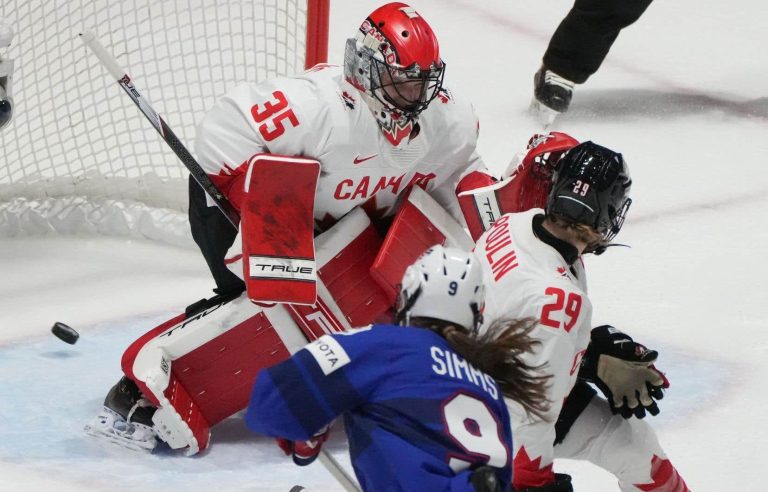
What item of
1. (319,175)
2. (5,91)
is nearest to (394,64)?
(319,175)

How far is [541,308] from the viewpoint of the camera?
6.94 ft

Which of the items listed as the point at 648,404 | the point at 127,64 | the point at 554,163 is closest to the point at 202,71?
the point at 127,64

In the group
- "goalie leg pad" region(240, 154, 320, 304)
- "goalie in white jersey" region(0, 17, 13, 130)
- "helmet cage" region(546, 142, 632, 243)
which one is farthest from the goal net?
"helmet cage" region(546, 142, 632, 243)

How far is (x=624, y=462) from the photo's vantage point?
2.45m

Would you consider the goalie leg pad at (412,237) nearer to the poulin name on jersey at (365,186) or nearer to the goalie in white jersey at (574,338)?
the poulin name on jersey at (365,186)

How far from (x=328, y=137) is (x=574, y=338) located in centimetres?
77

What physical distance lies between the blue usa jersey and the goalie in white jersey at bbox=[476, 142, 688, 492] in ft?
1.11

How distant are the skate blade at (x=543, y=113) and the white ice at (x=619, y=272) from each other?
0.04m

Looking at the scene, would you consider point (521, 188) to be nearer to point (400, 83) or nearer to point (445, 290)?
point (400, 83)

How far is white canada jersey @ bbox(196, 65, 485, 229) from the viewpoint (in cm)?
268

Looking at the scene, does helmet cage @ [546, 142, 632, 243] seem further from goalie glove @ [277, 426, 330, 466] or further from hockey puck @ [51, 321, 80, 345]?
hockey puck @ [51, 321, 80, 345]

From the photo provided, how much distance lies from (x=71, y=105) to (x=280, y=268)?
5.36 ft

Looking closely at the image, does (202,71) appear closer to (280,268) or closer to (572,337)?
(280,268)

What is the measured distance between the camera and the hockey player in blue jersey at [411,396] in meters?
1.75
